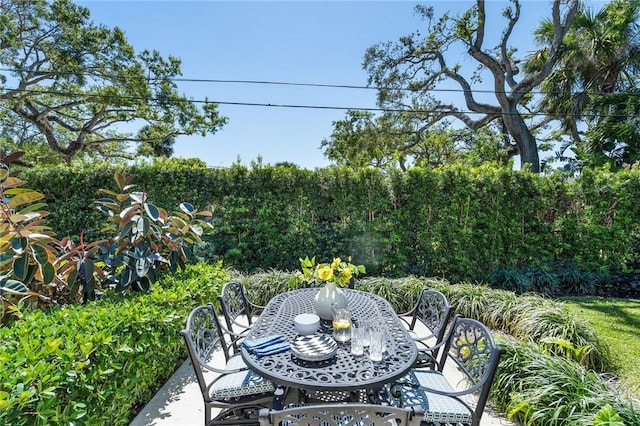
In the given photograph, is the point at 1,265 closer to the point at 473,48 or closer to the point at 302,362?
the point at 302,362

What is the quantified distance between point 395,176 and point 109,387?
5.22m

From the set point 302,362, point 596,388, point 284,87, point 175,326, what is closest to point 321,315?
point 302,362

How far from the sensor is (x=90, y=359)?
1783mm

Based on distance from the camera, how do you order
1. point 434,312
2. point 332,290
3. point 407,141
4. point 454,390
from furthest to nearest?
point 407,141 < point 434,312 < point 332,290 < point 454,390

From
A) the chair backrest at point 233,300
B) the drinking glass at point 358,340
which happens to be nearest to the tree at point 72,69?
the chair backrest at point 233,300

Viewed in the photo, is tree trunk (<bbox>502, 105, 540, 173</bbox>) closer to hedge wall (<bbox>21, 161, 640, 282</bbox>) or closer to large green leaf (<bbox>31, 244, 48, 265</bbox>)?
hedge wall (<bbox>21, 161, 640, 282</bbox>)

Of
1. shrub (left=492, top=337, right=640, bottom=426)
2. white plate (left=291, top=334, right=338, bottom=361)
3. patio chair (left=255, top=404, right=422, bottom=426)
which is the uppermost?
patio chair (left=255, top=404, right=422, bottom=426)

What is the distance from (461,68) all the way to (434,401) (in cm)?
1414

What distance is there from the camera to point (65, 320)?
202 cm

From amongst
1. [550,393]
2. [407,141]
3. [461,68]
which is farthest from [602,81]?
[550,393]

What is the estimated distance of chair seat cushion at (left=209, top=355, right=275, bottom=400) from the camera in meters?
1.97

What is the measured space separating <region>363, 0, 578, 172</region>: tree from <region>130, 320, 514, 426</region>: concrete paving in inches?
399

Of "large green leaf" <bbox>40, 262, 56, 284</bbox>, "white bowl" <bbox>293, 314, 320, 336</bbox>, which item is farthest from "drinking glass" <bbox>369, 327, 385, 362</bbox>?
"large green leaf" <bbox>40, 262, 56, 284</bbox>

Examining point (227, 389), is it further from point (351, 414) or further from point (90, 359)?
point (351, 414)
